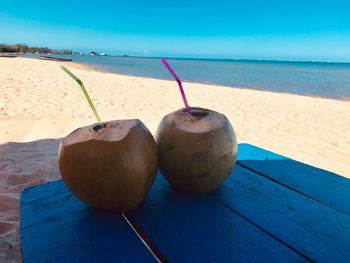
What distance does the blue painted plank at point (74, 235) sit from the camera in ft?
2.37

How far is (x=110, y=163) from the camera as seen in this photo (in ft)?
2.50

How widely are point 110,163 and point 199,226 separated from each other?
29 centimetres

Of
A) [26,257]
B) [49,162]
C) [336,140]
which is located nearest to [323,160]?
[336,140]

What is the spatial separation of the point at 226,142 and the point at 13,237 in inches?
52.4

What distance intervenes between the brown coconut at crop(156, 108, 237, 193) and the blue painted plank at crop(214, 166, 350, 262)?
12cm

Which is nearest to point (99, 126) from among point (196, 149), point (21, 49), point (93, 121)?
point (196, 149)

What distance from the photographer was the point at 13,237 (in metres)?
1.62

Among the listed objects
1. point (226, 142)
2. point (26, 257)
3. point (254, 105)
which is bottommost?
point (254, 105)

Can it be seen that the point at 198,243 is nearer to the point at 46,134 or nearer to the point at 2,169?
the point at 2,169

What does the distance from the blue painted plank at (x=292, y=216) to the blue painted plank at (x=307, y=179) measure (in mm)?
58

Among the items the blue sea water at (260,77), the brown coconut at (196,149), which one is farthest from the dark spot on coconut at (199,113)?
the blue sea water at (260,77)

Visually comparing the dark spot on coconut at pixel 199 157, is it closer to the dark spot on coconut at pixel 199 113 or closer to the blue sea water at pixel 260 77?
the dark spot on coconut at pixel 199 113

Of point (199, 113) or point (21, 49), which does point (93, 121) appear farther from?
point (21, 49)

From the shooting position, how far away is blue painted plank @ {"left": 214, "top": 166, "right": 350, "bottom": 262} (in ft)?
2.54
